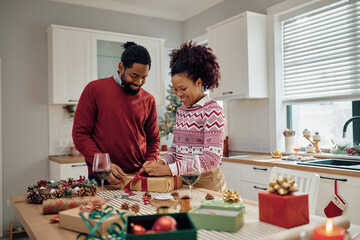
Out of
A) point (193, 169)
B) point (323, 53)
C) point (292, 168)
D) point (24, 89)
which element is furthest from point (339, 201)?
point (24, 89)

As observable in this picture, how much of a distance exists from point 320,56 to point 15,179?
151 inches

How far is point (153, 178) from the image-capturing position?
1.61m

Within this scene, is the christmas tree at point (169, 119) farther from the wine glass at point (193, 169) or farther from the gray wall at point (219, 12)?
the wine glass at point (193, 169)

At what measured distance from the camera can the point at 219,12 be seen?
4668 millimetres

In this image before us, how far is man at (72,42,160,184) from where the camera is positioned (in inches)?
79.2

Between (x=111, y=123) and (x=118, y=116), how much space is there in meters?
0.06

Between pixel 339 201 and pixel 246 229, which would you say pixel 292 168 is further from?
pixel 246 229

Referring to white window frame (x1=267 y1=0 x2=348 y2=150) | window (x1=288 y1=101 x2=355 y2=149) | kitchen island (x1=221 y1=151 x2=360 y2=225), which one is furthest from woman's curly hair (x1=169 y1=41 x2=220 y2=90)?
white window frame (x1=267 y1=0 x2=348 y2=150)

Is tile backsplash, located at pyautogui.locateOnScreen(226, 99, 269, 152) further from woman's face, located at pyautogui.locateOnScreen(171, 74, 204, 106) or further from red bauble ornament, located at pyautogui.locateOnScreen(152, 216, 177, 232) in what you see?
red bauble ornament, located at pyautogui.locateOnScreen(152, 216, 177, 232)

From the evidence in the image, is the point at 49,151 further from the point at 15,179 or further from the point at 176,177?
the point at 176,177

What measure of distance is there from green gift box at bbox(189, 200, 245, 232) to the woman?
1.37 ft

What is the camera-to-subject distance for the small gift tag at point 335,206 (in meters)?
2.52

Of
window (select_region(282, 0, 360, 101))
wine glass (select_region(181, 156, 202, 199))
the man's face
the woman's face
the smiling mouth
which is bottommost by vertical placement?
wine glass (select_region(181, 156, 202, 199))

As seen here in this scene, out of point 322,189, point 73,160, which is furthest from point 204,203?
point 73,160
